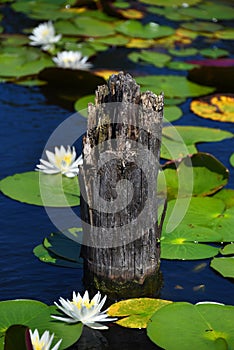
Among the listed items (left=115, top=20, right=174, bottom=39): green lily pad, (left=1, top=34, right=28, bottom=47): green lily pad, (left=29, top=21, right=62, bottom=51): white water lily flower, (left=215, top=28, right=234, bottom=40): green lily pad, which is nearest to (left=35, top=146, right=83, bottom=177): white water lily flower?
(left=29, top=21, right=62, bottom=51): white water lily flower

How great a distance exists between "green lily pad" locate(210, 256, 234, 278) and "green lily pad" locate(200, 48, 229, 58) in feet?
11.8

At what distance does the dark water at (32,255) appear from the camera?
3676 millimetres

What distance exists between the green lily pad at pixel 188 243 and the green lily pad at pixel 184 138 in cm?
101

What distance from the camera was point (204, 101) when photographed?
5961 mm

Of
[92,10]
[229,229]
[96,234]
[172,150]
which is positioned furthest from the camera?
[92,10]

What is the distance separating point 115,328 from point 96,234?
429mm

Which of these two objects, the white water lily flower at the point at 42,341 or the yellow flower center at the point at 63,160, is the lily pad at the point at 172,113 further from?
the white water lily flower at the point at 42,341

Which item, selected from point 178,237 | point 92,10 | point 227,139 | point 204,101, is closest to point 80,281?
point 178,237

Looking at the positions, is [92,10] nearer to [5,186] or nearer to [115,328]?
[5,186]

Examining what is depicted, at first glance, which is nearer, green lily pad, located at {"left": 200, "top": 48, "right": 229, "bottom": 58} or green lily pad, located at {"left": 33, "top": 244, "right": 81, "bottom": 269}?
green lily pad, located at {"left": 33, "top": 244, "right": 81, "bottom": 269}

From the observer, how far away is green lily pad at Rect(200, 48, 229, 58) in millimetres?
7113

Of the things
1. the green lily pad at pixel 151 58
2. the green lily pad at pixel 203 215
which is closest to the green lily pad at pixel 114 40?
the green lily pad at pixel 151 58

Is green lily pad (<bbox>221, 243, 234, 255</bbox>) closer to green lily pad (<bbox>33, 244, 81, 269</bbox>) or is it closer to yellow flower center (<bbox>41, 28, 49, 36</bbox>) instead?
green lily pad (<bbox>33, 244, 81, 269</bbox>)

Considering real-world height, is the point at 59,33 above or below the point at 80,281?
above
